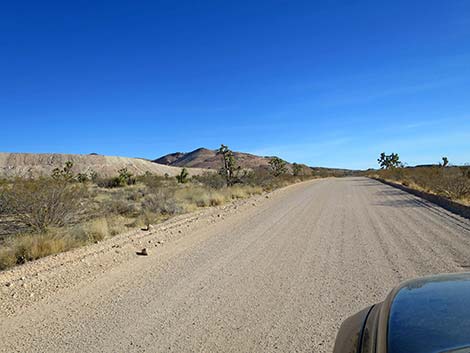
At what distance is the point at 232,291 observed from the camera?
6.57 metres

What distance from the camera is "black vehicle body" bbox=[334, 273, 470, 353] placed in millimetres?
1979

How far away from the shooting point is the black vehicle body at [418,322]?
6.49 ft

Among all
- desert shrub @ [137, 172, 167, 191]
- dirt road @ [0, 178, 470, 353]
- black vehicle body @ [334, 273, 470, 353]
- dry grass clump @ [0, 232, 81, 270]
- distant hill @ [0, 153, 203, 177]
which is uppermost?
distant hill @ [0, 153, 203, 177]

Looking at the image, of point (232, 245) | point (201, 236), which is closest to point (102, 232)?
point (201, 236)

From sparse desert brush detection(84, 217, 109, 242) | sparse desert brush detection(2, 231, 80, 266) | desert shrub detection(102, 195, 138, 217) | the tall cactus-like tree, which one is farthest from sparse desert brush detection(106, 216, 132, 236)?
the tall cactus-like tree

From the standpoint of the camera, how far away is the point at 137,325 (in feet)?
17.2

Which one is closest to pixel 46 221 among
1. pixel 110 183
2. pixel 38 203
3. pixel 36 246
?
pixel 38 203

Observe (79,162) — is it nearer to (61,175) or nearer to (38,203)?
(61,175)

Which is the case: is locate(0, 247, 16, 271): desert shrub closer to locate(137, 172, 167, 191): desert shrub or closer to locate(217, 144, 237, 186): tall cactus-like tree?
locate(137, 172, 167, 191): desert shrub

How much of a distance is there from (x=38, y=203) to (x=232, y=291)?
377 inches

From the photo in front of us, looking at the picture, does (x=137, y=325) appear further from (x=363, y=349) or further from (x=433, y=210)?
(x=433, y=210)

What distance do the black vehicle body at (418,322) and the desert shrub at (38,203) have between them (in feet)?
41.3

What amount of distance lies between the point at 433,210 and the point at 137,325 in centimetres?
1560

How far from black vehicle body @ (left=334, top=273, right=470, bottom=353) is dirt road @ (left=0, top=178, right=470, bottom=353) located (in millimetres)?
1921
